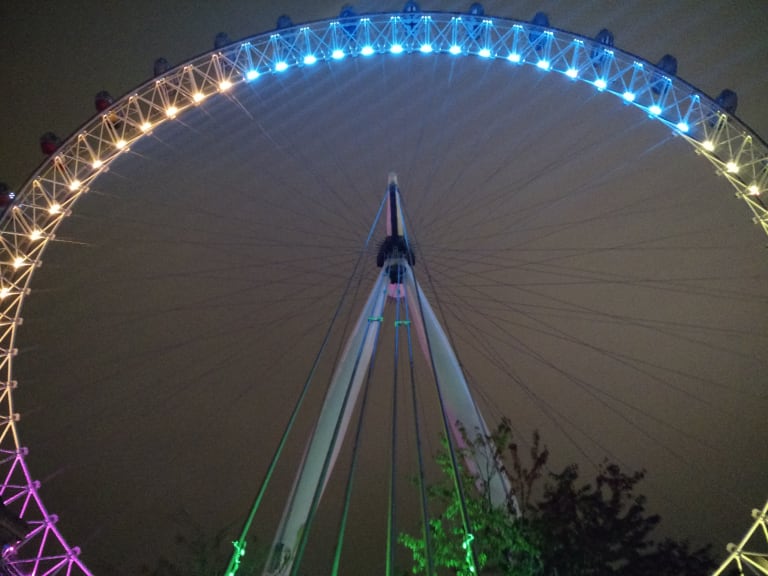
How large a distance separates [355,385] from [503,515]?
5009mm

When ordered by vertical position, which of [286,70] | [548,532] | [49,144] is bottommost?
[548,532]

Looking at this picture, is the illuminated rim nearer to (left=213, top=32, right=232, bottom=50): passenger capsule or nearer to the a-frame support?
(left=213, top=32, right=232, bottom=50): passenger capsule

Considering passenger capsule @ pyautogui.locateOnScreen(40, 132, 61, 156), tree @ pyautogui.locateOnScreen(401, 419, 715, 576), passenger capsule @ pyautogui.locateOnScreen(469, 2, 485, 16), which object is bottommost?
tree @ pyautogui.locateOnScreen(401, 419, 715, 576)

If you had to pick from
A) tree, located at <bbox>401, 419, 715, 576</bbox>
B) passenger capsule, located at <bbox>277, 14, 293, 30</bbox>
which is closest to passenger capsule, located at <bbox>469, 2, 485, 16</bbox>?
passenger capsule, located at <bbox>277, 14, 293, 30</bbox>

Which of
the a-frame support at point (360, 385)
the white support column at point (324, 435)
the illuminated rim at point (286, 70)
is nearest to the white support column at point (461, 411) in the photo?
the a-frame support at point (360, 385)

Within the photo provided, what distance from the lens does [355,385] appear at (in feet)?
49.8

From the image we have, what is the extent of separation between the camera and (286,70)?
774 inches

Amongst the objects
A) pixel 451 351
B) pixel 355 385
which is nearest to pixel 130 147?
pixel 355 385

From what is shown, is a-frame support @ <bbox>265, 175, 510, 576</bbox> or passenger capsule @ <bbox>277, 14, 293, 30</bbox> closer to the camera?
a-frame support @ <bbox>265, 175, 510, 576</bbox>

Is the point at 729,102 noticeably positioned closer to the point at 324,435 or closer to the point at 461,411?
the point at 461,411

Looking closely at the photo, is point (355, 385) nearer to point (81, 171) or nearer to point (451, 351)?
point (451, 351)

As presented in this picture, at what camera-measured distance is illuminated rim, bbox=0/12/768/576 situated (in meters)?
16.5

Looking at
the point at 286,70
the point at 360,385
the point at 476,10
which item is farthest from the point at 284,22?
the point at 360,385

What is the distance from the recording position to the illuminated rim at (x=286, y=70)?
16.5 metres
